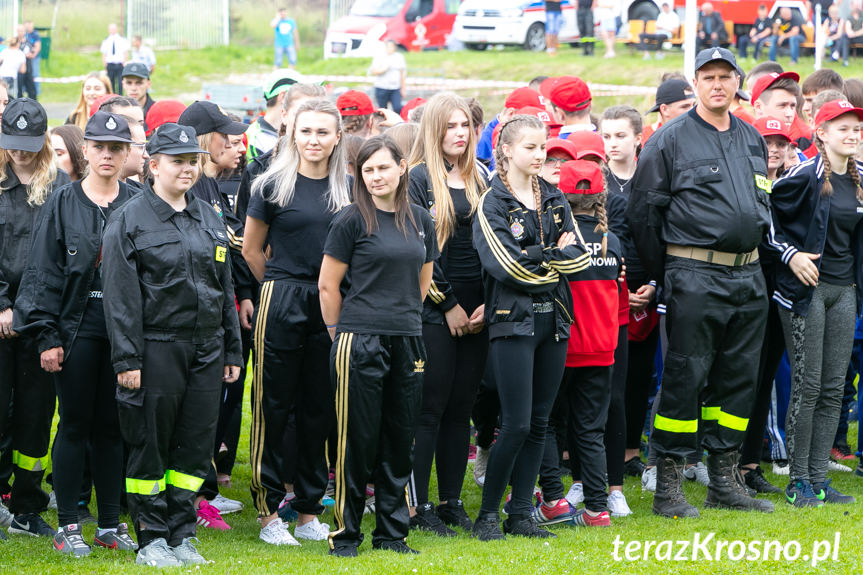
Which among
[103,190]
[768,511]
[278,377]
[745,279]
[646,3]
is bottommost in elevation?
[768,511]

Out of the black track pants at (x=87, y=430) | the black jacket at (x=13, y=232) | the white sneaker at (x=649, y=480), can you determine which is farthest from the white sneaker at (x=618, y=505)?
the black jacket at (x=13, y=232)

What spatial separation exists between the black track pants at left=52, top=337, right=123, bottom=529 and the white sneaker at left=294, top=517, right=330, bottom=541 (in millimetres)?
1031

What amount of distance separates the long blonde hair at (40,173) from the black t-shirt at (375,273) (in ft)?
5.99

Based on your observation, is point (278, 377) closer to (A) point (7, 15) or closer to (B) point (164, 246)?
(B) point (164, 246)

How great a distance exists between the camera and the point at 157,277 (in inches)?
217

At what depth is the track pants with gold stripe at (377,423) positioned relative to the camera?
567 cm

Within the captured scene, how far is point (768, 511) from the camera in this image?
22.4ft

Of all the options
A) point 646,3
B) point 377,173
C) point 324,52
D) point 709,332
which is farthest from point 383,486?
point 324,52

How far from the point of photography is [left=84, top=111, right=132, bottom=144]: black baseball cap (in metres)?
5.91

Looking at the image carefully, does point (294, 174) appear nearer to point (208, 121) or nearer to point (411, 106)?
point (208, 121)

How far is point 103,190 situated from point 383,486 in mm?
2204

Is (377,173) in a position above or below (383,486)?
above

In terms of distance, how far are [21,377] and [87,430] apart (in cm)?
64

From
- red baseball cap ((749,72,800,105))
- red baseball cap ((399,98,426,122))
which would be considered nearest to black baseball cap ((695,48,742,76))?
red baseball cap ((749,72,800,105))
